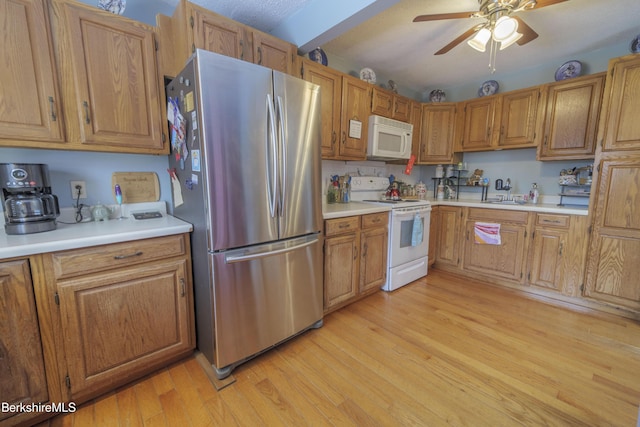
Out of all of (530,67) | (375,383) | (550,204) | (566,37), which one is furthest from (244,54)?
(550,204)

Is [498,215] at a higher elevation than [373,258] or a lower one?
higher

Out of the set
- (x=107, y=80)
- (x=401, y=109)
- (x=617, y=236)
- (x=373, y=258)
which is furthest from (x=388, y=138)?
(x=107, y=80)

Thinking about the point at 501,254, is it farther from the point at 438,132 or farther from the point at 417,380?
the point at 417,380

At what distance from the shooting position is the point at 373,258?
248 centimetres

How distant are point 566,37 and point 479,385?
3.05 metres

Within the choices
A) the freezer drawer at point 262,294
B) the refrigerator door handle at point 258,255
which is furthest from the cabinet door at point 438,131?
the refrigerator door handle at point 258,255

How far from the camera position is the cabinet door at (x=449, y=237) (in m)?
3.13

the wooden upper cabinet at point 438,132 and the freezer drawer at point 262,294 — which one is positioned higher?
the wooden upper cabinet at point 438,132

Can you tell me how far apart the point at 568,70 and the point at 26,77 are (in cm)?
439

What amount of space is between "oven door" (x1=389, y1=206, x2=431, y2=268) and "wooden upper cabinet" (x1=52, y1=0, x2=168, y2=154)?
7.01 ft

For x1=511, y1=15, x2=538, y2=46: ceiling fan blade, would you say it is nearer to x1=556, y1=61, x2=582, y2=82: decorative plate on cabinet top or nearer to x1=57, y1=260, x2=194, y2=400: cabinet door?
x1=556, y1=61, x2=582, y2=82: decorative plate on cabinet top

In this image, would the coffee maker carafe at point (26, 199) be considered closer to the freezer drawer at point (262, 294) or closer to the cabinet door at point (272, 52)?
the freezer drawer at point (262, 294)

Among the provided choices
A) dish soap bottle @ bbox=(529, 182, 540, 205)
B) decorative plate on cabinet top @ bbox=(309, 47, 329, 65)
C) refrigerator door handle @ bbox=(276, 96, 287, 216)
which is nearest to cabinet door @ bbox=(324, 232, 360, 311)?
refrigerator door handle @ bbox=(276, 96, 287, 216)
